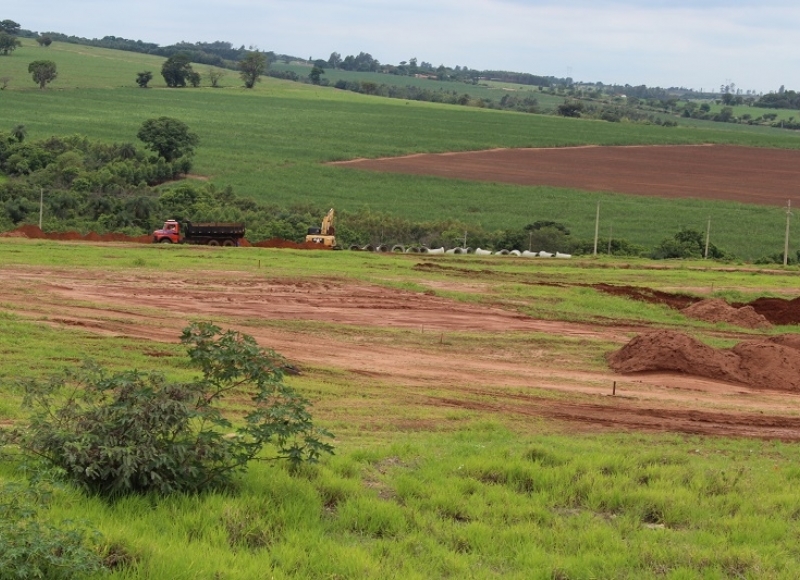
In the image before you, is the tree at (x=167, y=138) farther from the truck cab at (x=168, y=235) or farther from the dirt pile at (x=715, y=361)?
the dirt pile at (x=715, y=361)

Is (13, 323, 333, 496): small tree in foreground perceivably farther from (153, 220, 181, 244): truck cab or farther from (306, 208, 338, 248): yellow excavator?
(306, 208, 338, 248): yellow excavator

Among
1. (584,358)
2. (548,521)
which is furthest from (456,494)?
(584,358)

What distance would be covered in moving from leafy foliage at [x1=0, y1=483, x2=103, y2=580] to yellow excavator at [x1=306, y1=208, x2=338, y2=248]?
133 ft

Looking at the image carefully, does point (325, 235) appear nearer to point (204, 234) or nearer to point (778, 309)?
point (204, 234)

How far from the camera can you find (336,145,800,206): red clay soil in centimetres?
8400

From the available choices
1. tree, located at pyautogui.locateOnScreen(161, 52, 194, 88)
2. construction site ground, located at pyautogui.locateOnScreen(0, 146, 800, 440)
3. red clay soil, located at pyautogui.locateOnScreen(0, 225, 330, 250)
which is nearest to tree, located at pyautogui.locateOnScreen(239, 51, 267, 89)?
tree, located at pyautogui.locateOnScreen(161, 52, 194, 88)

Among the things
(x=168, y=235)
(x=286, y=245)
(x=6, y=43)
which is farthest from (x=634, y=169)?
(x=6, y=43)

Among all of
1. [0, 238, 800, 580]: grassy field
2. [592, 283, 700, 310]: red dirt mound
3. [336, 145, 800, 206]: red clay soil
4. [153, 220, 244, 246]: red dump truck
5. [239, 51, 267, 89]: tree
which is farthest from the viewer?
[239, 51, 267, 89]: tree

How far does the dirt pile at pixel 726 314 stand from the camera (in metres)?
28.7

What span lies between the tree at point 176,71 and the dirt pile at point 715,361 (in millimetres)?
137227

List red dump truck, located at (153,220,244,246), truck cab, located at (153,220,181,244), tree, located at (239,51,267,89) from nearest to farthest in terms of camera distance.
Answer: truck cab, located at (153,220,181,244) → red dump truck, located at (153,220,244,246) → tree, located at (239,51,267,89)

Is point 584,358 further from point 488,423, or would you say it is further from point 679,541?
point 679,541

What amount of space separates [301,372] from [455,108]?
148 meters

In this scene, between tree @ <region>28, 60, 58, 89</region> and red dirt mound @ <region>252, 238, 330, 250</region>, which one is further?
tree @ <region>28, 60, 58, 89</region>
